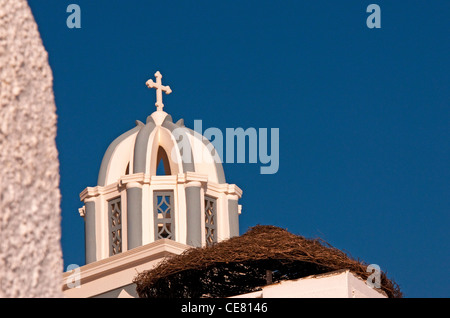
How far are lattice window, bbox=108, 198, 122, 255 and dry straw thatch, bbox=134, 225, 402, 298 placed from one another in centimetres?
513

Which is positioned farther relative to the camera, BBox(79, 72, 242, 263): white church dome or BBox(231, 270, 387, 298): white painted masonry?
BBox(79, 72, 242, 263): white church dome

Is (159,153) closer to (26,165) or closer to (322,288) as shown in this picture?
(322,288)

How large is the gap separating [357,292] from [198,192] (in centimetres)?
797

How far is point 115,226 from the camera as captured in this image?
60.8 ft

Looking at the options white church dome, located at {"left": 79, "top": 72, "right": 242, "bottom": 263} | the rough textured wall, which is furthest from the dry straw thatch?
the rough textured wall

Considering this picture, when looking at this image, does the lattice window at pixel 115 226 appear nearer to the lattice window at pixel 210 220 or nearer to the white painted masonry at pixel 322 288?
the lattice window at pixel 210 220

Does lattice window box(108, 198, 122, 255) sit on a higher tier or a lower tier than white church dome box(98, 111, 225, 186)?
lower

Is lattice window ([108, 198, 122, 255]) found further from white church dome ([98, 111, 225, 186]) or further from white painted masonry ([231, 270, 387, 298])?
white painted masonry ([231, 270, 387, 298])

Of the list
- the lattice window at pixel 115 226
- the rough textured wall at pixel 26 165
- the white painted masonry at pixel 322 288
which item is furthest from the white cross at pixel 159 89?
the rough textured wall at pixel 26 165

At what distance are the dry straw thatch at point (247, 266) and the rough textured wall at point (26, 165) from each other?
33.3 feet

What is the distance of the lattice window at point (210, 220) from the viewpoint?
1852 centimetres

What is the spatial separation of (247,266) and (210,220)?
6.01 m

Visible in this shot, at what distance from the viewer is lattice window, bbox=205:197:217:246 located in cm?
1852
